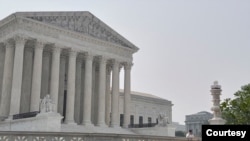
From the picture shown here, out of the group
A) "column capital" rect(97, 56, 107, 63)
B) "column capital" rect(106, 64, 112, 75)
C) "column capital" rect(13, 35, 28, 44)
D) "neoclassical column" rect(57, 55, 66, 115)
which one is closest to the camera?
"column capital" rect(13, 35, 28, 44)

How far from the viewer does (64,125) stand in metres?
41.8

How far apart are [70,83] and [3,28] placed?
10.3m

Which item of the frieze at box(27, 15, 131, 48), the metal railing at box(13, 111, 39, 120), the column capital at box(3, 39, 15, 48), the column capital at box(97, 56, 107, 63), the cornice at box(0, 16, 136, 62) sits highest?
the frieze at box(27, 15, 131, 48)

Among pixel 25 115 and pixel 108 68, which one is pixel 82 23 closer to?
pixel 108 68

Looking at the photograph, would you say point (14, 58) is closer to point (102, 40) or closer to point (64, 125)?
point (64, 125)

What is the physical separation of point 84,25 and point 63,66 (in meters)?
6.21

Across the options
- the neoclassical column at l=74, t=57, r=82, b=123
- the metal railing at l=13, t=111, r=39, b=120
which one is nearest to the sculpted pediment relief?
the neoclassical column at l=74, t=57, r=82, b=123

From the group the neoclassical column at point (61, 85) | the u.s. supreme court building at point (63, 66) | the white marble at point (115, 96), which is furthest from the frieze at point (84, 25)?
the neoclassical column at point (61, 85)

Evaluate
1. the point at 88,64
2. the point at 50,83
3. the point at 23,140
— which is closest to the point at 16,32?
the point at 50,83

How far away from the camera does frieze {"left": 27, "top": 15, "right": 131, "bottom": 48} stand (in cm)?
4305

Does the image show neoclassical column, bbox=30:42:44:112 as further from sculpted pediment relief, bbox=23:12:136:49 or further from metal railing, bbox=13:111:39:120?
sculpted pediment relief, bbox=23:12:136:49

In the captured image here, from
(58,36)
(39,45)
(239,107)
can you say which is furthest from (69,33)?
(239,107)

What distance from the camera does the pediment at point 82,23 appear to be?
4198 cm

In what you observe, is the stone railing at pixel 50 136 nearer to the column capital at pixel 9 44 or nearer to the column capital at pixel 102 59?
the column capital at pixel 9 44
